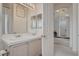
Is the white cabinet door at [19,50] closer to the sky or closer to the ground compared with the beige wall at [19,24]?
closer to the ground

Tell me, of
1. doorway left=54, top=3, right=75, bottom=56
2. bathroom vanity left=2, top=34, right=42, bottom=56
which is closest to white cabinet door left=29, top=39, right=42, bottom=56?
bathroom vanity left=2, top=34, right=42, bottom=56

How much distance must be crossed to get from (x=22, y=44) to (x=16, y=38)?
12cm

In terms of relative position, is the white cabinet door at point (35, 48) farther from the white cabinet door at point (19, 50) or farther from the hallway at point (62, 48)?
the hallway at point (62, 48)

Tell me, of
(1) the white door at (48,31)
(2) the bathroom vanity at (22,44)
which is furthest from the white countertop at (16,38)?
(1) the white door at (48,31)

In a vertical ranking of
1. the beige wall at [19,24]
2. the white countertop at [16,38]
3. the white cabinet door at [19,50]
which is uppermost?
the beige wall at [19,24]

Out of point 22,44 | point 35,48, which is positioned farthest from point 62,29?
point 22,44

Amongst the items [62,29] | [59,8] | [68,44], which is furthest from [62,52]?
[59,8]

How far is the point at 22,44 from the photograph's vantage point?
146cm

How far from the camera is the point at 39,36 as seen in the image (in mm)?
1479

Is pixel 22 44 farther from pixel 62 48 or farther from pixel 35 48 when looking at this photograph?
pixel 62 48

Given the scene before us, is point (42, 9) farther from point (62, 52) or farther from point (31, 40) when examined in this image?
point (62, 52)

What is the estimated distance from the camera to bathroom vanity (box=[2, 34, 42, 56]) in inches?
54.5

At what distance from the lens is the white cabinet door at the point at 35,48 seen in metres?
1.45

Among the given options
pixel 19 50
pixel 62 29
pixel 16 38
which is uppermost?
pixel 62 29
